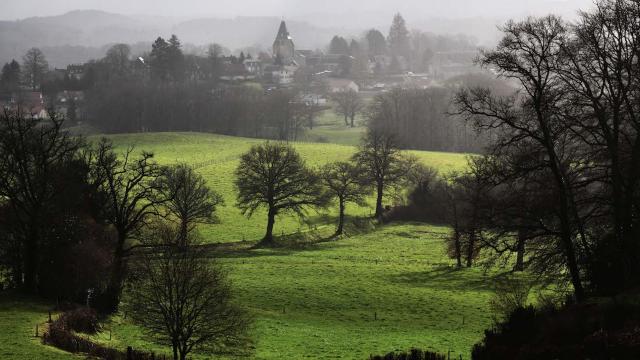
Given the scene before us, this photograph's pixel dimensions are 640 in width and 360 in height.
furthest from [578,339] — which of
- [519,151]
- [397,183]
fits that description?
[397,183]

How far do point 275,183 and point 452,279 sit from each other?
20646 millimetres

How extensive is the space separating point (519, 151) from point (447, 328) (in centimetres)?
1495

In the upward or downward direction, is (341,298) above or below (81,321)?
below

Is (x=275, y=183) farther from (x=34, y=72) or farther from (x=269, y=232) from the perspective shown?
(x=34, y=72)

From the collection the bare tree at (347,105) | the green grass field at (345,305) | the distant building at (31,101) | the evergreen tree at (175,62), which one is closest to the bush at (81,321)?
the green grass field at (345,305)

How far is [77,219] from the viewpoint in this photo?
37.9 m

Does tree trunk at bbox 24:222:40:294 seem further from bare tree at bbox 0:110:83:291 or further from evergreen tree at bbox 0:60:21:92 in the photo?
evergreen tree at bbox 0:60:21:92

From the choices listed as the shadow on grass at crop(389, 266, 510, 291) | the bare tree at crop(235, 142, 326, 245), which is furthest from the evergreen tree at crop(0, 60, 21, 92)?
the shadow on grass at crop(389, 266, 510, 291)

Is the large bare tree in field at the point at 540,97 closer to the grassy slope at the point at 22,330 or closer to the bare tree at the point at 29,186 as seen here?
the grassy slope at the point at 22,330

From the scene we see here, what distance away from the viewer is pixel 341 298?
4069cm

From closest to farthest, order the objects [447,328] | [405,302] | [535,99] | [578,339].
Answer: [578,339], [535,99], [447,328], [405,302]

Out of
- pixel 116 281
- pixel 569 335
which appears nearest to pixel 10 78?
pixel 116 281

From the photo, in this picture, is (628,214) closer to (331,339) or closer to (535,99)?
(535,99)

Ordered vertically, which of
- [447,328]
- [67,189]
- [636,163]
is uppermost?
[636,163]
